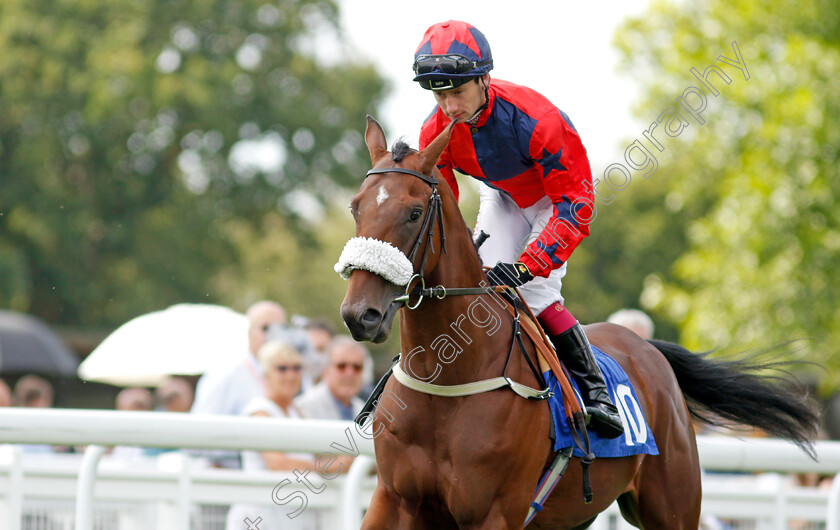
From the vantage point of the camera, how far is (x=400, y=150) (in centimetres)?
330

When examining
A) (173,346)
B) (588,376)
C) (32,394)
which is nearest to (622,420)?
(588,376)

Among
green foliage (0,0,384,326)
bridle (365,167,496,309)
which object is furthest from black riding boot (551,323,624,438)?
green foliage (0,0,384,326)

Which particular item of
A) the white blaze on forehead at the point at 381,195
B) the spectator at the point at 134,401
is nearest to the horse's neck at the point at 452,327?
the white blaze on forehead at the point at 381,195

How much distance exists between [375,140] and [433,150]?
0.29 meters

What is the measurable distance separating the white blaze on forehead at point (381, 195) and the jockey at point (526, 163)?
59 cm

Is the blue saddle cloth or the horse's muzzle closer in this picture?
the horse's muzzle

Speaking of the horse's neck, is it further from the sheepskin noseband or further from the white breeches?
the white breeches

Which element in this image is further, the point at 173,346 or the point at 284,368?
the point at 173,346

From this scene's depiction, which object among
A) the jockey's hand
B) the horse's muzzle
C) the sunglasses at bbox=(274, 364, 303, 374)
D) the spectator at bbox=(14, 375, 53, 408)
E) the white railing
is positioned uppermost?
the spectator at bbox=(14, 375, 53, 408)

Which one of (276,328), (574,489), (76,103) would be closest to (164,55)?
(76,103)

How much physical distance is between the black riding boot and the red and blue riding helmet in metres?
1.10

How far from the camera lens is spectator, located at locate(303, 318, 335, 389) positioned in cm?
779

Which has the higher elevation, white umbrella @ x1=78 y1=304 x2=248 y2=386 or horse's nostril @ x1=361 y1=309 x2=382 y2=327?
white umbrella @ x1=78 y1=304 x2=248 y2=386

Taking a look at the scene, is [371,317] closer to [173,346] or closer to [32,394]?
[32,394]
